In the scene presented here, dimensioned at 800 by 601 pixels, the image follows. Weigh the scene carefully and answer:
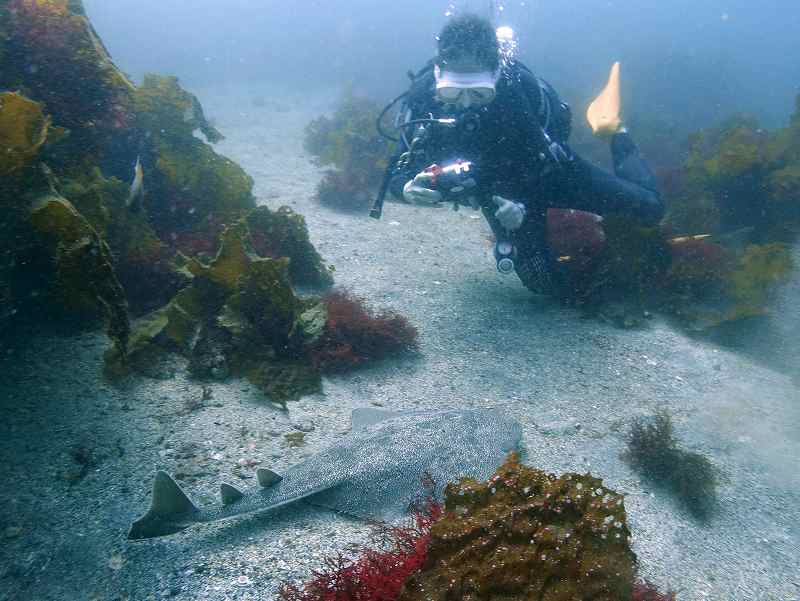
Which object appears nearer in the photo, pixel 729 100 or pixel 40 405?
pixel 40 405

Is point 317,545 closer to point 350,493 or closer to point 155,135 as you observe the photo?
point 350,493

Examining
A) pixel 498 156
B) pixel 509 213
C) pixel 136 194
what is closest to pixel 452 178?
pixel 509 213

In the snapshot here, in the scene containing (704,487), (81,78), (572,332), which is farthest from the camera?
(572,332)

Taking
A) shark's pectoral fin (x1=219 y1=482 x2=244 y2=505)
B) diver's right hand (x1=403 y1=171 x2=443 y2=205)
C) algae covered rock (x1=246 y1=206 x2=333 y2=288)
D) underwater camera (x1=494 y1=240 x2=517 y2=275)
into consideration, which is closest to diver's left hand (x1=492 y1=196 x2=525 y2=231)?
underwater camera (x1=494 y1=240 x2=517 y2=275)

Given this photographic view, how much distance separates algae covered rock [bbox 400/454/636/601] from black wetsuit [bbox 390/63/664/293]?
478 centimetres

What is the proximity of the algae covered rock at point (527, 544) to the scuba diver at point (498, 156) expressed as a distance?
4.16m

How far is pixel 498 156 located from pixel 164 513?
19.9ft

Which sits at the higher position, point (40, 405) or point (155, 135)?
point (155, 135)

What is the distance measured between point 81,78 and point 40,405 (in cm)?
435

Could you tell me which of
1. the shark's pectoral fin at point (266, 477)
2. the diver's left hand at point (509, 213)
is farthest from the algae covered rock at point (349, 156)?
the shark's pectoral fin at point (266, 477)

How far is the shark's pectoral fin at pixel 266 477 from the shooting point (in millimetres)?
3045

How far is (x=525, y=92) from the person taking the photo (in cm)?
716

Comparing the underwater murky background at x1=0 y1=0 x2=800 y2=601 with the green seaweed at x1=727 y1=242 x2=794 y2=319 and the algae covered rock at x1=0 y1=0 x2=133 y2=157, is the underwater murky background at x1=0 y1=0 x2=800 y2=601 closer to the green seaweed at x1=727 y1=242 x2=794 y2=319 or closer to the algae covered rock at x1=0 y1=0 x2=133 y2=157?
the green seaweed at x1=727 y1=242 x2=794 y2=319

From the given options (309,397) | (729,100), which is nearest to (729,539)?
(309,397)
